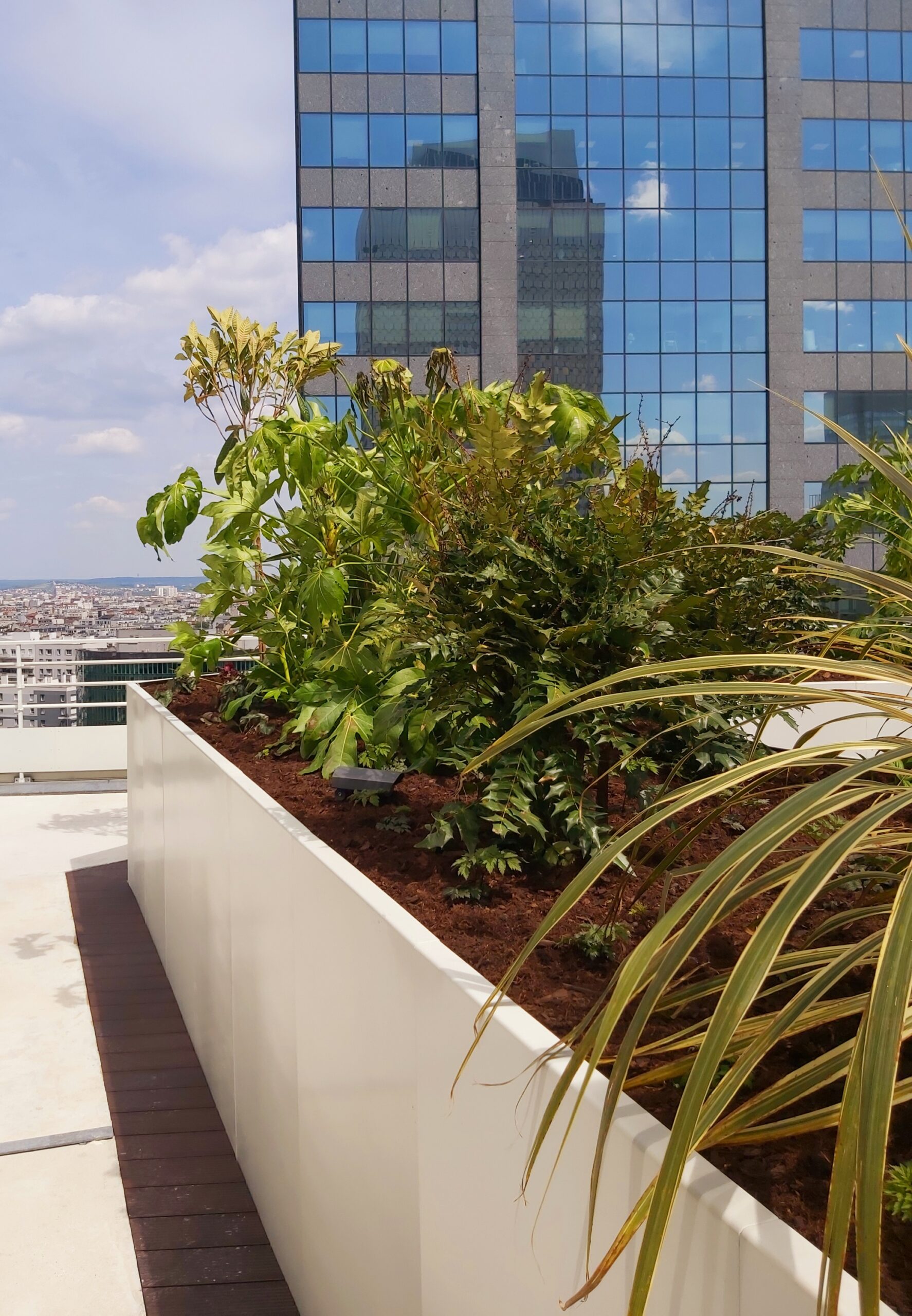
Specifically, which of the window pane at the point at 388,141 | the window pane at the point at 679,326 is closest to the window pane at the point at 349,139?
the window pane at the point at 388,141

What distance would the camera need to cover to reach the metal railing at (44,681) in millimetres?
7594

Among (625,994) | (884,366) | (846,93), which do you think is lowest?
(625,994)

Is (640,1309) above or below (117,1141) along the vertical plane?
above

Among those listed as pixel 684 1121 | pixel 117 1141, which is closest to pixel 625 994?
pixel 684 1121

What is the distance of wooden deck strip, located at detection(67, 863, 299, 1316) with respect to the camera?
1.93 metres

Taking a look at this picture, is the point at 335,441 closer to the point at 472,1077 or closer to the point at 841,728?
the point at 841,728

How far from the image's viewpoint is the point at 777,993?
A: 3.66 feet

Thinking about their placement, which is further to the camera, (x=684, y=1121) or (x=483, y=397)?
(x=483, y=397)

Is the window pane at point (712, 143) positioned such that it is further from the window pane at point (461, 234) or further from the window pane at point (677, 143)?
the window pane at point (461, 234)

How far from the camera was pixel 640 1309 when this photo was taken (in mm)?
526

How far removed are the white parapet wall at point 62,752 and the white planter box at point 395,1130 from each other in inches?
205

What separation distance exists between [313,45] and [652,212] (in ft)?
26.2

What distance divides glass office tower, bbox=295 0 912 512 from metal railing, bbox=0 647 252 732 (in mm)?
15057

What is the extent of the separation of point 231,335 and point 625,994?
383 cm
